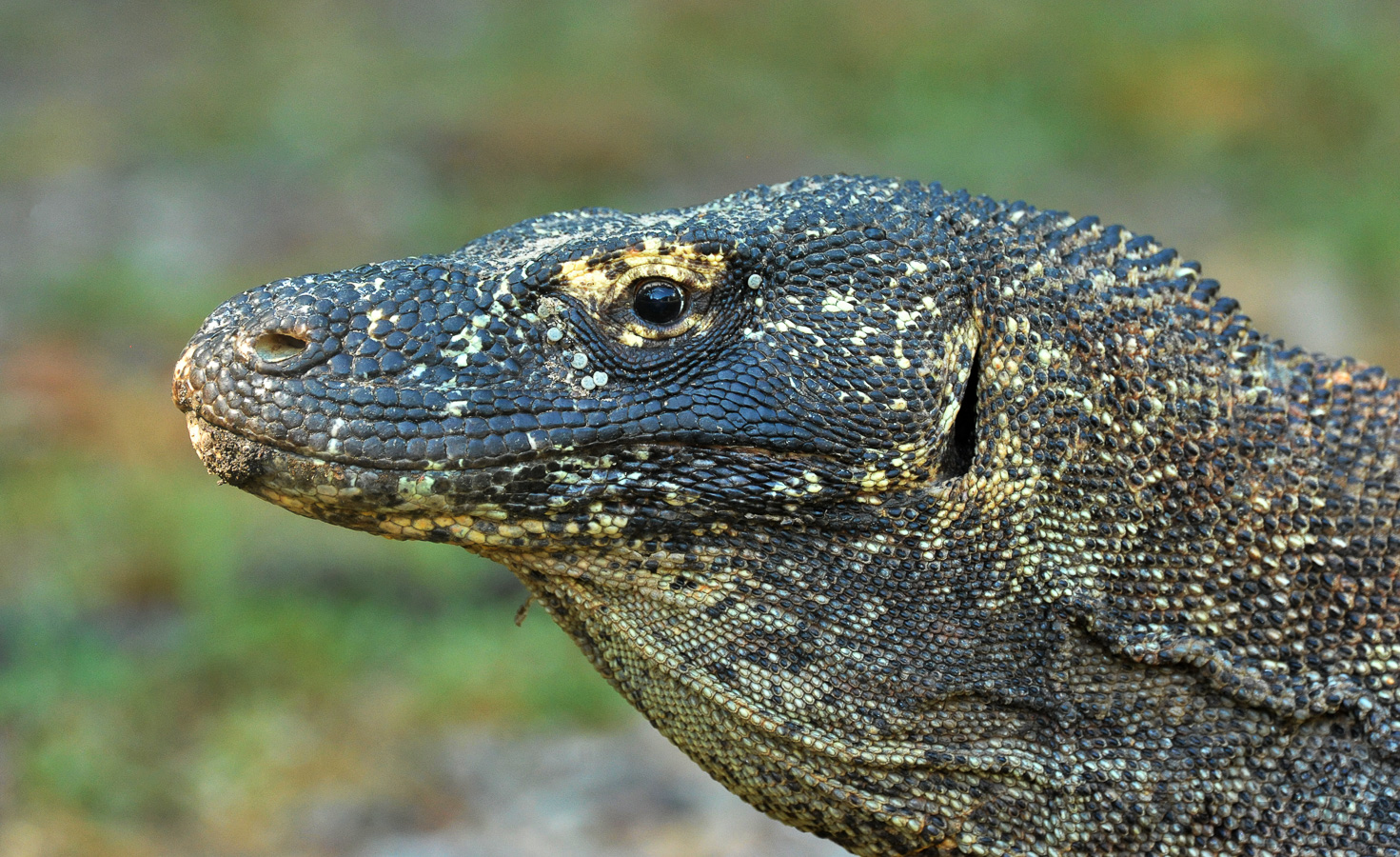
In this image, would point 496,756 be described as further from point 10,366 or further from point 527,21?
point 527,21

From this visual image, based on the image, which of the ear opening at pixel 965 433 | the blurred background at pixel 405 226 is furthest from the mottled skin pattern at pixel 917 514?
the blurred background at pixel 405 226

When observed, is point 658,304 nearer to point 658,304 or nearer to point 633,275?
point 658,304

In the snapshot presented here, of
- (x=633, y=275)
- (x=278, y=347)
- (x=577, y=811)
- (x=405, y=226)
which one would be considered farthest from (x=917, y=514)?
(x=405, y=226)

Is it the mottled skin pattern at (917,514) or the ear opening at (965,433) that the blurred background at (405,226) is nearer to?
the mottled skin pattern at (917,514)

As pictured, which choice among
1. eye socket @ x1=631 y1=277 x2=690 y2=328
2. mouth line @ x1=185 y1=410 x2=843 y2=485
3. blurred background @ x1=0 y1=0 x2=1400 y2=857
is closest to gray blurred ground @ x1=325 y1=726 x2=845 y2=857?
blurred background @ x1=0 y1=0 x2=1400 y2=857

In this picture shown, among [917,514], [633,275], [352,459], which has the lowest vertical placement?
[352,459]

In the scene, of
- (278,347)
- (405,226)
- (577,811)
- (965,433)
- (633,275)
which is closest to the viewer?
(278,347)
